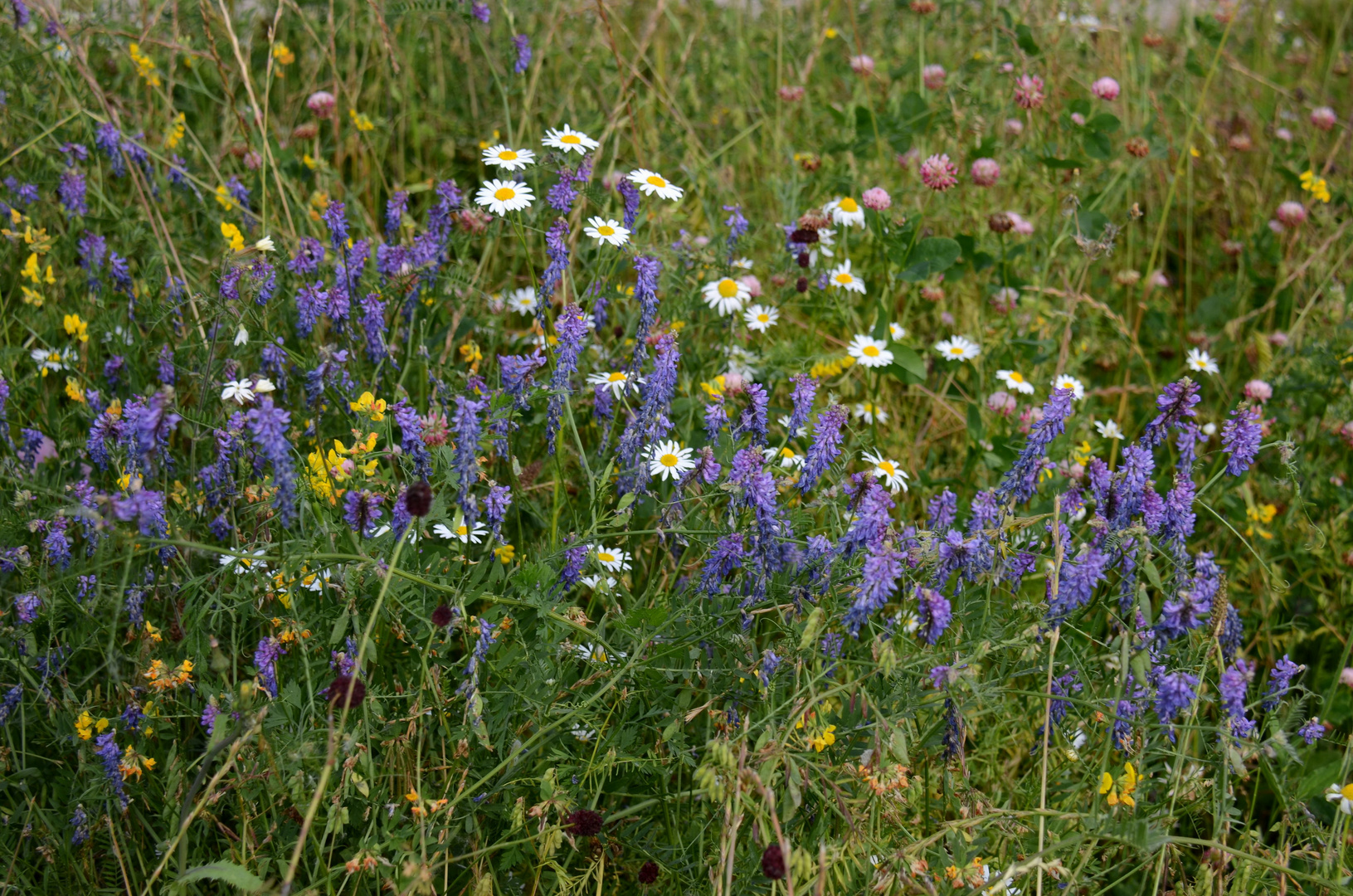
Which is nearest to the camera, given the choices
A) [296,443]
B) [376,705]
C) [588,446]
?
[376,705]

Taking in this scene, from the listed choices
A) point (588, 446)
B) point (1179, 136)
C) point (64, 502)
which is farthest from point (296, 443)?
point (1179, 136)

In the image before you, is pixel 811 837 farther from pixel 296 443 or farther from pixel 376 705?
pixel 296 443

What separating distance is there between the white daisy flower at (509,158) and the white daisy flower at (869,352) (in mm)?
960

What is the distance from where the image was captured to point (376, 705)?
1755mm

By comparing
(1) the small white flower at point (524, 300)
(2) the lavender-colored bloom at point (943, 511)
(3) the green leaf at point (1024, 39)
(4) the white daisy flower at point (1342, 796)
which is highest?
(3) the green leaf at point (1024, 39)

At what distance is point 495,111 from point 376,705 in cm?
255

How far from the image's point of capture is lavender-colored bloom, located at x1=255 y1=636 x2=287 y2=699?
1781mm

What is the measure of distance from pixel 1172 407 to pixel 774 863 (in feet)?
3.72

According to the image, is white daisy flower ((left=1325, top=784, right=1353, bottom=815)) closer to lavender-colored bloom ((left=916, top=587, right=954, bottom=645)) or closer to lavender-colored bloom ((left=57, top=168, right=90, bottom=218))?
lavender-colored bloom ((left=916, top=587, right=954, bottom=645))

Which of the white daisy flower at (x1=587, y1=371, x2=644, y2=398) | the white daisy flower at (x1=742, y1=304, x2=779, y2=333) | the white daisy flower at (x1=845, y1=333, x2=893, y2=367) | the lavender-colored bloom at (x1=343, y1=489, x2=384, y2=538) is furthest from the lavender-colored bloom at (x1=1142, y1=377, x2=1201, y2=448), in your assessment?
the lavender-colored bloom at (x1=343, y1=489, x2=384, y2=538)

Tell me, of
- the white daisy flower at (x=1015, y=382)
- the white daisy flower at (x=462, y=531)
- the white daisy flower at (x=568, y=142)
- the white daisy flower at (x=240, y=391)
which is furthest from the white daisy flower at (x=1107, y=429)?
the white daisy flower at (x=240, y=391)

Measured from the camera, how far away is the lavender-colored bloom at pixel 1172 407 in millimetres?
1977

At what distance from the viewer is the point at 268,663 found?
179 centimetres

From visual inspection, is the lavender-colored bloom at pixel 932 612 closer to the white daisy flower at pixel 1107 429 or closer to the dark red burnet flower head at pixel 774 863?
the dark red burnet flower head at pixel 774 863
